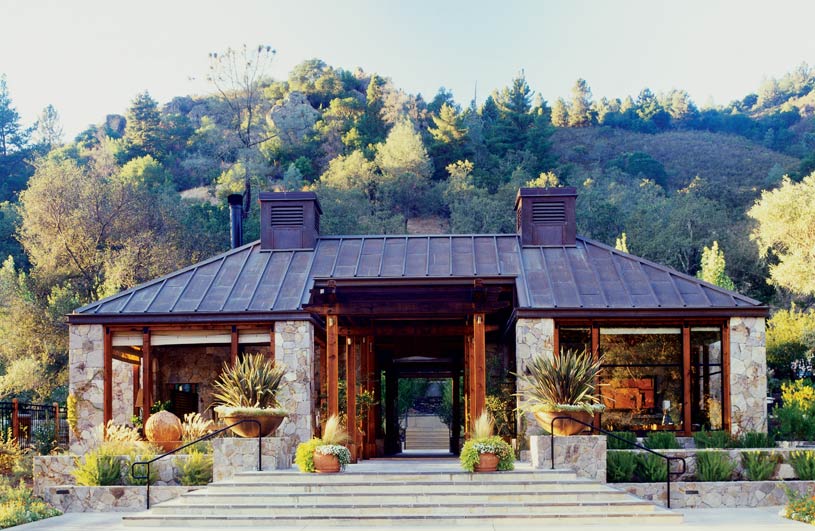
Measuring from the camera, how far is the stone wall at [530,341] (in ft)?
59.7

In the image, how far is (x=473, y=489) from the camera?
1345 centimetres

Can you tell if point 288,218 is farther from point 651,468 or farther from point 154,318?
point 651,468

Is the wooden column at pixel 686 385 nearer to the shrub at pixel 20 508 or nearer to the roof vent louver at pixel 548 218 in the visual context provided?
the roof vent louver at pixel 548 218

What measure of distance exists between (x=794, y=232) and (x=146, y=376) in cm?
2288

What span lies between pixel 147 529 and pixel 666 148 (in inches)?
2531

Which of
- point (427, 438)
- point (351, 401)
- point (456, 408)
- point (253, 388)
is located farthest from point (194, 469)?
point (427, 438)

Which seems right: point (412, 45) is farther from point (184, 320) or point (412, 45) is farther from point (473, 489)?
point (473, 489)

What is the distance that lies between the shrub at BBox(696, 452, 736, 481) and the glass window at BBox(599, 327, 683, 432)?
22.9 feet

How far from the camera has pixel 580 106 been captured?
80.3 m

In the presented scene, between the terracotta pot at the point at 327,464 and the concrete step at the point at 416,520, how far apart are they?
64.1 inches

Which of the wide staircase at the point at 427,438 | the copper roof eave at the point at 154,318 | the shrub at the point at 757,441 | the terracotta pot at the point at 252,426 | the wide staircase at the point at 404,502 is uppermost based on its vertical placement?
the copper roof eave at the point at 154,318

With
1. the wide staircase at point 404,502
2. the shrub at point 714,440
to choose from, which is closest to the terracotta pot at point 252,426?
the wide staircase at point 404,502

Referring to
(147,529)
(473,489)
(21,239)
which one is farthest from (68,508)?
(21,239)

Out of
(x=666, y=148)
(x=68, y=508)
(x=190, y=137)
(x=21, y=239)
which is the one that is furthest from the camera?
(x=666, y=148)
